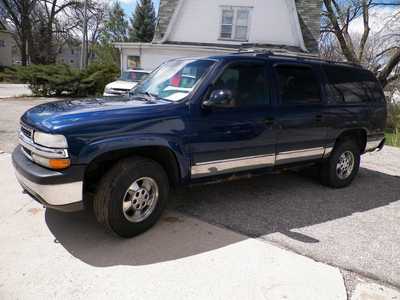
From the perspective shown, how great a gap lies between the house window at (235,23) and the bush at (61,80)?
281 inches

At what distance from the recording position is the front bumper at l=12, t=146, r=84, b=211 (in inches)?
119

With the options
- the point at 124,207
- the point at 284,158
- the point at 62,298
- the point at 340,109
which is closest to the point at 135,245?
the point at 124,207

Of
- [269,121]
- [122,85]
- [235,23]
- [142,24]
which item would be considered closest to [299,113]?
[269,121]

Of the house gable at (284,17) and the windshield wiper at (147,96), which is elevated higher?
the house gable at (284,17)

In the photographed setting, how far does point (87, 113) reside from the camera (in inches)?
128

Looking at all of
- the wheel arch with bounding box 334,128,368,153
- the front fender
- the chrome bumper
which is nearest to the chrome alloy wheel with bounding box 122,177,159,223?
the front fender

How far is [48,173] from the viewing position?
304 centimetres

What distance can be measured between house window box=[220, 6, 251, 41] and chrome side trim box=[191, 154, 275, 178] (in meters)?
14.5

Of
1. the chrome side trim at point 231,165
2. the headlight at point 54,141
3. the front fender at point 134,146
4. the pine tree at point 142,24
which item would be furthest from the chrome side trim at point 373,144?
the pine tree at point 142,24

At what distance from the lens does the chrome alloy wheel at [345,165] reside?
18.4 ft

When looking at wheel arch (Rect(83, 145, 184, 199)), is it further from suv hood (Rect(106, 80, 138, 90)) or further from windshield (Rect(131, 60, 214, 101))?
suv hood (Rect(106, 80, 138, 90))

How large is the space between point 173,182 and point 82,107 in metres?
1.27

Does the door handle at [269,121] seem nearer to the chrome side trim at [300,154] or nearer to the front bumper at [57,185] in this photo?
the chrome side trim at [300,154]

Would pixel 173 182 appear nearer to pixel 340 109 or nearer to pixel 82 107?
pixel 82 107
